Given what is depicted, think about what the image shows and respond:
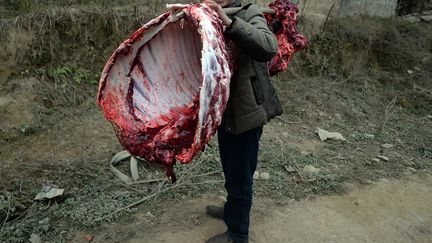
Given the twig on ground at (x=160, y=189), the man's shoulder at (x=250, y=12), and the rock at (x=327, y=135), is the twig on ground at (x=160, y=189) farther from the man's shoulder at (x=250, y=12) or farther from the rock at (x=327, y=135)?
the man's shoulder at (x=250, y=12)

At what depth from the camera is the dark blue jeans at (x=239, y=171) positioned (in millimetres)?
1984

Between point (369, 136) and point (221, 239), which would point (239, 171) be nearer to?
point (221, 239)

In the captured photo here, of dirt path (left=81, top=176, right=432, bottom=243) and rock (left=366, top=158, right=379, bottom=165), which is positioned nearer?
dirt path (left=81, top=176, right=432, bottom=243)

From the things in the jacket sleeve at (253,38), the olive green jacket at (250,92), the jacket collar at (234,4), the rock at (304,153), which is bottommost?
the rock at (304,153)

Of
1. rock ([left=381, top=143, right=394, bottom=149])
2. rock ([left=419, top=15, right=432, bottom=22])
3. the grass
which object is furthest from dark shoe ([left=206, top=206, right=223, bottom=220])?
rock ([left=419, top=15, right=432, bottom=22])

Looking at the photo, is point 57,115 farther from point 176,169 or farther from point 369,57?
point 369,57

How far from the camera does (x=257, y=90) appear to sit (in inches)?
72.9

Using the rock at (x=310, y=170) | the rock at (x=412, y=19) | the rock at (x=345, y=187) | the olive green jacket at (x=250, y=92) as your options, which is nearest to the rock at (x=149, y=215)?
the olive green jacket at (x=250, y=92)

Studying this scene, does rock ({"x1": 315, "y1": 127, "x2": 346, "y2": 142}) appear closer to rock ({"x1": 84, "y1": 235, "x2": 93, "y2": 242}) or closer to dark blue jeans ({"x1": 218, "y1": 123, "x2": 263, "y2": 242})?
dark blue jeans ({"x1": 218, "y1": 123, "x2": 263, "y2": 242})

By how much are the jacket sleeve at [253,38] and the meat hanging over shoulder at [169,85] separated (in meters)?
0.06

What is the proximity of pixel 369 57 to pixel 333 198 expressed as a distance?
3.33 meters

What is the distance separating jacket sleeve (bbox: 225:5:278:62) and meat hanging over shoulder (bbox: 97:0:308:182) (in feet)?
0.19

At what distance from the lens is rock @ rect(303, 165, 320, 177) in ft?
11.0

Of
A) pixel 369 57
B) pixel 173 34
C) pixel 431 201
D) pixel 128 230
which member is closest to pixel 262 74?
pixel 173 34
